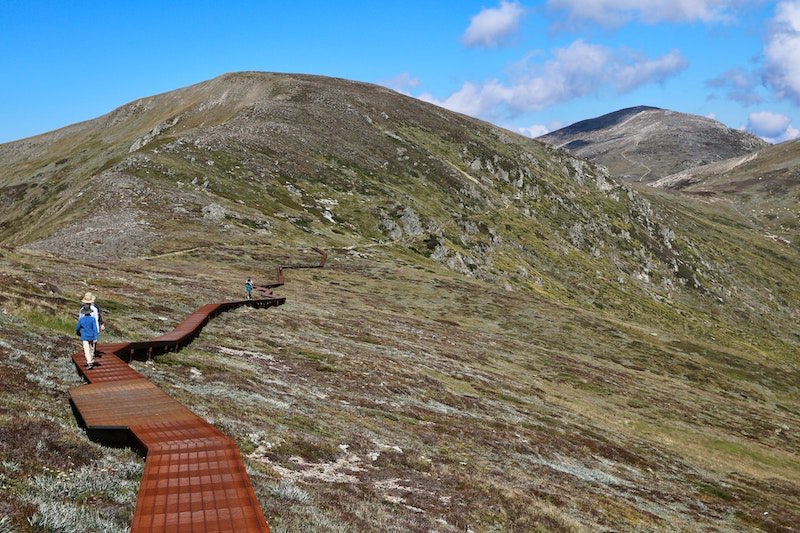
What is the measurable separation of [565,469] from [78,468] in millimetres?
20685

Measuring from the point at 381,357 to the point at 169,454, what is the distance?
94.5 ft

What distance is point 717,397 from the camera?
215 ft

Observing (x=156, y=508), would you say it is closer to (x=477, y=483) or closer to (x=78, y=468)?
(x=78, y=468)

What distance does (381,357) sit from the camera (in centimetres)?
4188

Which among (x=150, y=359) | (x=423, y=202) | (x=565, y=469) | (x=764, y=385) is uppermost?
(x=423, y=202)

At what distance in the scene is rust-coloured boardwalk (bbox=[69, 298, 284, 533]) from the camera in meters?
10.7

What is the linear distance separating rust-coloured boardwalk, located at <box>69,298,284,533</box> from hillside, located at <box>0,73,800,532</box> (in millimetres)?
632

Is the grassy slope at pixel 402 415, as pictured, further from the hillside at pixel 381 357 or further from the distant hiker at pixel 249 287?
the distant hiker at pixel 249 287

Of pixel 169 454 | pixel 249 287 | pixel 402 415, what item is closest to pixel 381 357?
pixel 402 415

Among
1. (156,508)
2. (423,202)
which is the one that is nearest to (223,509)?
(156,508)

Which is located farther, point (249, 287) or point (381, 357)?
point (249, 287)

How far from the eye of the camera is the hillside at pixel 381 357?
1650cm

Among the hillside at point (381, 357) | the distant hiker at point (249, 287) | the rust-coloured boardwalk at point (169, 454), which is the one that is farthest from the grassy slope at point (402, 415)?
the distant hiker at point (249, 287)

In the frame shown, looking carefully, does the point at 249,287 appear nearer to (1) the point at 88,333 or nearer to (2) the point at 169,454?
(1) the point at 88,333
